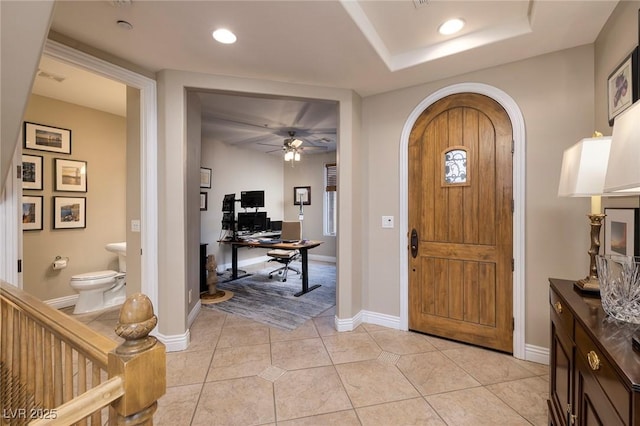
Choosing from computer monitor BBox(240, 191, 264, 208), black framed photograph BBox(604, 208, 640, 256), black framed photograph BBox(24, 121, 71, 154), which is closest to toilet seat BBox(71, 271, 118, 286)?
black framed photograph BBox(24, 121, 71, 154)

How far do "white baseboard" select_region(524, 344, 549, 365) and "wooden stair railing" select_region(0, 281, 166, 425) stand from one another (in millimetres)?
2716

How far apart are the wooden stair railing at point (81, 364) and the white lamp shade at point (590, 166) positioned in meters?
1.79

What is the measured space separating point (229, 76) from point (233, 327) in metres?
2.50

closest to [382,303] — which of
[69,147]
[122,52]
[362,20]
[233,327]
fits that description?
[233,327]

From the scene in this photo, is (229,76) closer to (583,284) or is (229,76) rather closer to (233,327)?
(233,327)

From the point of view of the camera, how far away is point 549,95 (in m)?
2.26

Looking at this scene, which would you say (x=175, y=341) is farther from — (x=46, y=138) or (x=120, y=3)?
(x=46, y=138)

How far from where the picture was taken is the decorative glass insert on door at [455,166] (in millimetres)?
2580

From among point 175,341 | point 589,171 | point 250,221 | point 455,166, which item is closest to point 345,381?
point 175,341

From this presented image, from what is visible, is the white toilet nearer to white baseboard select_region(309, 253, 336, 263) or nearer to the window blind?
white baseboard select_region(309, 253, 336, 263)

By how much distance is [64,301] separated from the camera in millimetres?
3520

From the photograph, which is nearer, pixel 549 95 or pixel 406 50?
pixel 549 95

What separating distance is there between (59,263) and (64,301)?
0.50 meters

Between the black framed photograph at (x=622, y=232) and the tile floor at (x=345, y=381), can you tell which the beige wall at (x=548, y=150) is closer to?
the black framed photograph at (x=622, y=232)
